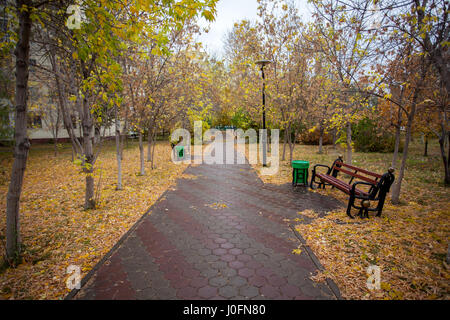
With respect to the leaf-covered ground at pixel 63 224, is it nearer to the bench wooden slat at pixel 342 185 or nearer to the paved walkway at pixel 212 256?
the paved walkway at pixel 212 256

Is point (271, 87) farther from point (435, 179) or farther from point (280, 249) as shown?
point (280, 249)

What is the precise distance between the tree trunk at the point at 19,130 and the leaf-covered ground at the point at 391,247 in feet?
14.9

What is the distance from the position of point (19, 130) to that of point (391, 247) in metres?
6.10

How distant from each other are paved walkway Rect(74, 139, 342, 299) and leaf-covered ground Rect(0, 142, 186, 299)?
1.31 ft

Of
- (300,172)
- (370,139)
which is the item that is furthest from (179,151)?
(370,139)

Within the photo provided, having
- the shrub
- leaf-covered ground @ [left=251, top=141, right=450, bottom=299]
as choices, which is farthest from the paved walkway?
the shrub

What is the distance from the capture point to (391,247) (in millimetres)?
3861

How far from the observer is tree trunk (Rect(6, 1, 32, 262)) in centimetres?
327

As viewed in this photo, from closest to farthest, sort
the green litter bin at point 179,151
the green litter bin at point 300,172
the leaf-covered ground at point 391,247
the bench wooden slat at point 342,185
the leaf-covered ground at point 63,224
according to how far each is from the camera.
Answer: the leaf-covered ground at point 391,247, the leaf-covered ground at point 63,224, the bench wooden slat at point 342,185, the green litter bin at point 300,172, the green litter bin at point 179,151

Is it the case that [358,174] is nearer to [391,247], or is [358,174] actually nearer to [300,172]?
[300,172]

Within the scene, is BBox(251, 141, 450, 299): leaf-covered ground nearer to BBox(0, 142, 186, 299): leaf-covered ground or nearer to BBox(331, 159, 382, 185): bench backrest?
BBox(331, 159, 382, 185): bench backrest

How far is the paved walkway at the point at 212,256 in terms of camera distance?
2953 millimetres

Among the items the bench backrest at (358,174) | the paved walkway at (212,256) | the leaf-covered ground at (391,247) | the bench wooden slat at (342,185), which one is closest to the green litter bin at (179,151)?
the paved walkway at (212,256)

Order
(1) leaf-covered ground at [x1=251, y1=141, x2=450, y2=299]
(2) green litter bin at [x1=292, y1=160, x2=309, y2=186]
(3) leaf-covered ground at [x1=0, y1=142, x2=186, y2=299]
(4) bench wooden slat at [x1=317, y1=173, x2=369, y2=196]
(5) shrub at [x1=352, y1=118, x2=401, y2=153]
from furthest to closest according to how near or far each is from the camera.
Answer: (5) shrub at [x1=352, y1=118, x2=401, y2=153]
(2) green litter bin at [x1=292, y1=160, x2=309, y2=186]
(4) bench wooden slat at [x1=317, y1=173, x2=369, y2=196]
(3) leaf-covered ground at [x1=0, y1=142, x2=186, y2=299]
(1) leaf-covered ground at [x1=251, y1=141, x2=450, y2=299]
